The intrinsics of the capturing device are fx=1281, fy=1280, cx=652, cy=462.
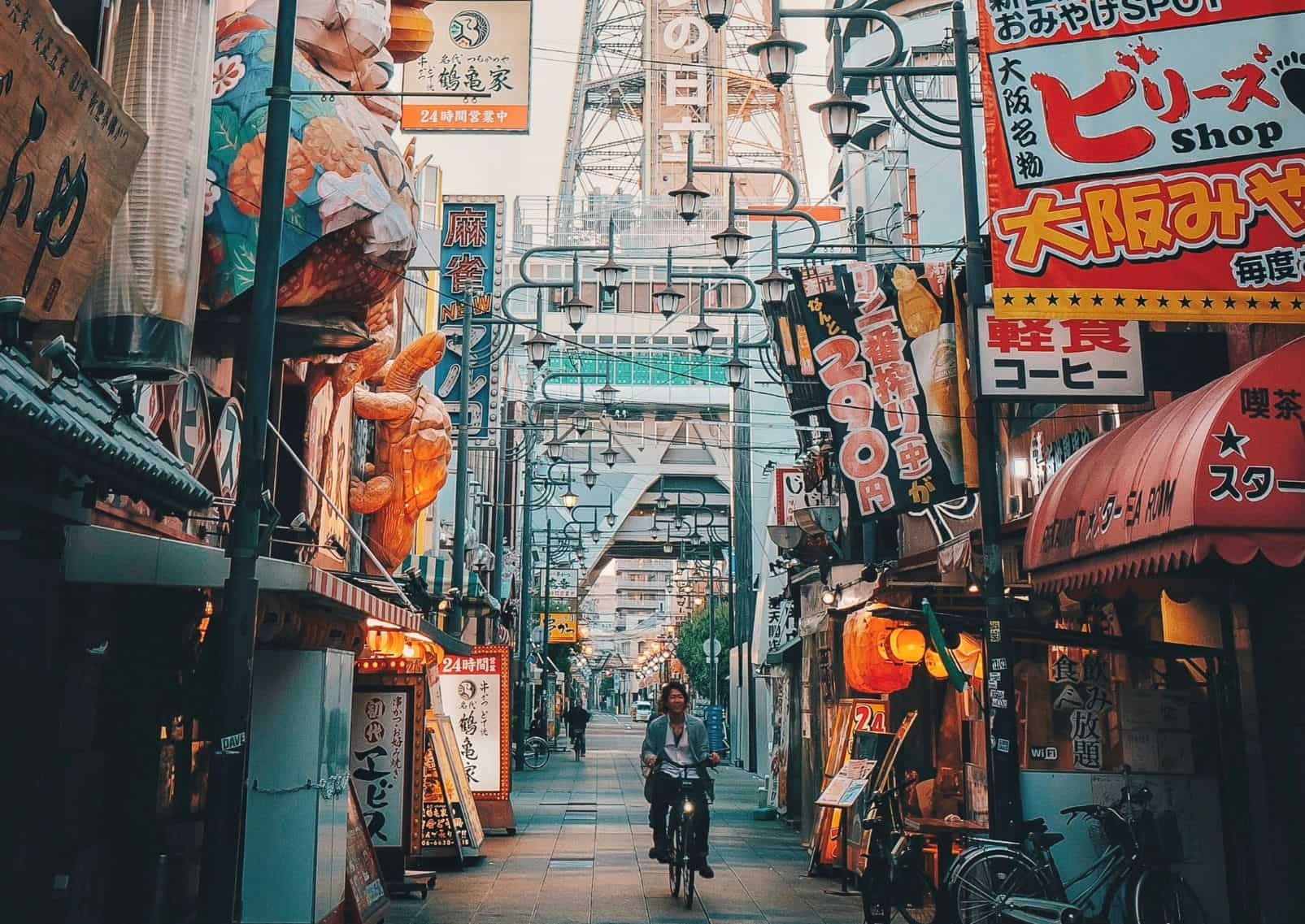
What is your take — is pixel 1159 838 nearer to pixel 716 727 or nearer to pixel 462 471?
pixel 462 471

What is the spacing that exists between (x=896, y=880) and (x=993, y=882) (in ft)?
5.69

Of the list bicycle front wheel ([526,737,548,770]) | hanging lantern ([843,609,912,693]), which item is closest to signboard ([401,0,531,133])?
hanging lantern ([843,609,912,693])

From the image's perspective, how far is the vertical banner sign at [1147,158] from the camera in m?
9.24

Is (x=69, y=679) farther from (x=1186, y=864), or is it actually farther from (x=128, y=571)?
(x=1186, y=864)

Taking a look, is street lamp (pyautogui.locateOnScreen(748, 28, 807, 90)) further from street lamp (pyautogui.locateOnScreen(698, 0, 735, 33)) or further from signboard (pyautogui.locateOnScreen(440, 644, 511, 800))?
signboard (pyautogui.locateOnScreen(440, 644, 511, 800))

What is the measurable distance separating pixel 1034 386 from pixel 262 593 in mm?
6697

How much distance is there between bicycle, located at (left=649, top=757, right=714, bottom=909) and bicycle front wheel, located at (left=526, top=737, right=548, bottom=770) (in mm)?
27172

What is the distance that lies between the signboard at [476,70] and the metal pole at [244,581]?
13.4m

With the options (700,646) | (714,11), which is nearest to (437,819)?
(714,11)

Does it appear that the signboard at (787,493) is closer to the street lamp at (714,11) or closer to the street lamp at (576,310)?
the street lamp at (576,310)

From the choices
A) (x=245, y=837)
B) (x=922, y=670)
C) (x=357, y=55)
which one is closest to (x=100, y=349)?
(x=245, y=837)

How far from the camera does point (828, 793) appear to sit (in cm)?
1484

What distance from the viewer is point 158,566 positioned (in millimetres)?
8180

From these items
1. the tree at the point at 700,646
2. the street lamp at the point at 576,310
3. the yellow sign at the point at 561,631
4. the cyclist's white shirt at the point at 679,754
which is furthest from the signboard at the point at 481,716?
the tree at the point at 700,646
